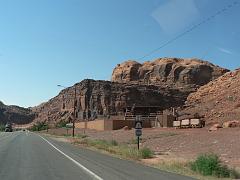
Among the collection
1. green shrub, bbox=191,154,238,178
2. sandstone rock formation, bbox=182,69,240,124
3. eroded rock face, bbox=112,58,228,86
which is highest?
eroded rock face, bbox=112,58,228,86

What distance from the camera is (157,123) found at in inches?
3194

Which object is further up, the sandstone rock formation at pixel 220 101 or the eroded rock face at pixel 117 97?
the eroded rock face at pixel 117 97

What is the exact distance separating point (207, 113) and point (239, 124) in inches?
733

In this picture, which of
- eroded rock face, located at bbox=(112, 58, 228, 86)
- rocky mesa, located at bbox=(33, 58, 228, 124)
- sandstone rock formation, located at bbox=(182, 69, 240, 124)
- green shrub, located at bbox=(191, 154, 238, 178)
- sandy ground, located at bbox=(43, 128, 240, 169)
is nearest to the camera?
green shrub, located at bbox=(191, 154, 238, 178)

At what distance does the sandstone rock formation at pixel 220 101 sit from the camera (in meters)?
65.4

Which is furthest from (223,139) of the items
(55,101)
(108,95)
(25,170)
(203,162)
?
(55,101)

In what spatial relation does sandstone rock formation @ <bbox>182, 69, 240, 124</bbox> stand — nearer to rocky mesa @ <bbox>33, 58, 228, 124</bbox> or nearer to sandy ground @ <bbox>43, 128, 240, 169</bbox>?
sandy ground @ <bbox>43, 128, 240, 169</bbox>

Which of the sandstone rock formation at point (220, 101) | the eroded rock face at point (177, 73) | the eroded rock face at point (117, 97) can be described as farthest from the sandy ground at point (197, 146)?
the eroded rock face at point (177, 73)

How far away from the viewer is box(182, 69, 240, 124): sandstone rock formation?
65400 millimetres

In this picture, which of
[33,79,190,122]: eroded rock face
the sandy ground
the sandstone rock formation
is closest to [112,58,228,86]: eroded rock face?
[33,79,190,122]: eroded rock face

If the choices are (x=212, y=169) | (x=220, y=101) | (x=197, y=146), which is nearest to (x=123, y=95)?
(x=220, y=101)

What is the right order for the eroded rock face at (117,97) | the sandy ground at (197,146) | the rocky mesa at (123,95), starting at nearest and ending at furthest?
the sandy ground at (197,146) → the eroded rock face at (117,97) → the rocky mesa at (123,95)

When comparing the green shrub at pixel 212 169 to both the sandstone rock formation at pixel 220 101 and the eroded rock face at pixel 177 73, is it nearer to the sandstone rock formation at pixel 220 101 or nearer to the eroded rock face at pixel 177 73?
the sandstone rock formation at pixel 220 101

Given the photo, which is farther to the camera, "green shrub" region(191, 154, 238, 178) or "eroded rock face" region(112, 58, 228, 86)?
"eroded rock face" region(112, 58, 228, 86)
